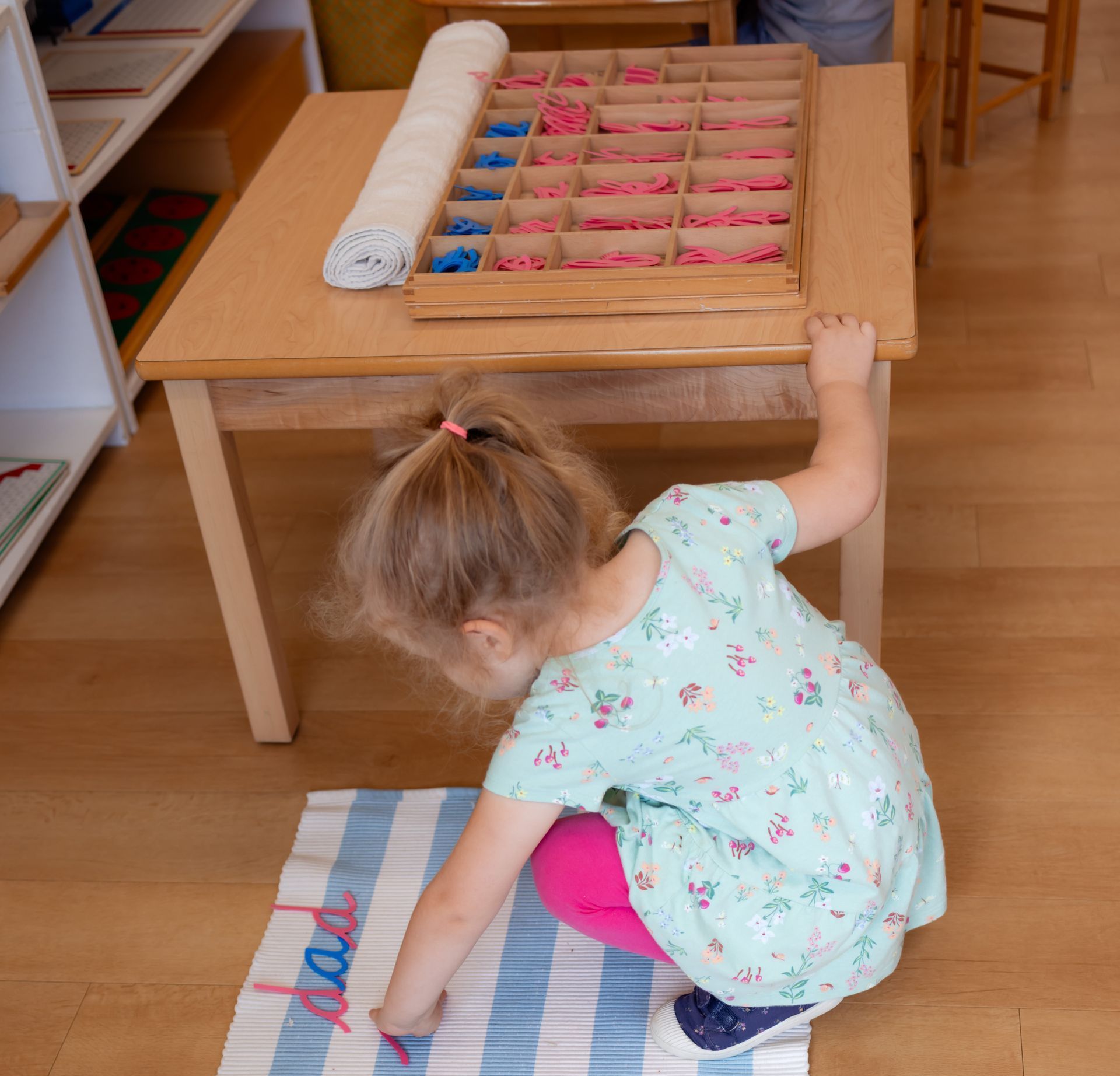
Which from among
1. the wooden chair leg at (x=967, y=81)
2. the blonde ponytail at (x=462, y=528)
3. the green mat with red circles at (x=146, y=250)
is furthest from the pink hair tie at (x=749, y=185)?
the wooden chair leg at (x=967, y=81)

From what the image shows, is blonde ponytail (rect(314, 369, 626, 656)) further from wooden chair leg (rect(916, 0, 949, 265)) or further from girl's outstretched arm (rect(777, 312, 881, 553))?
wooden chair leg (rect(916, 0, 949, 265))

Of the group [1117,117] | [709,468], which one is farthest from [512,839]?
[1117,117]

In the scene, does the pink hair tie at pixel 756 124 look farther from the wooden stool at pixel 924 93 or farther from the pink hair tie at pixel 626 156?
the wooden stool at pixel 924 93

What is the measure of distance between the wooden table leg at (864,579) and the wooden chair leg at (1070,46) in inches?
84.6

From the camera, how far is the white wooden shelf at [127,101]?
87.5 inches

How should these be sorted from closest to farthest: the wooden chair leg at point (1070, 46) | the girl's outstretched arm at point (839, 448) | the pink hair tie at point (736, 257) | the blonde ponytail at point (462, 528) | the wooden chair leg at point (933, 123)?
the blonde ponytail at point (462, 528), the girl's outstretched arm at point (839, 448), the pink hair tie at point (736, 257), the wooden chair leg at point (933, 123), the wooden chair leg at point (1070, 46)

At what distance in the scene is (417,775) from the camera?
5.49ft

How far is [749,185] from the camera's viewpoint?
1.43 meters

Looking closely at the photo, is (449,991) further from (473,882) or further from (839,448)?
(839,448)

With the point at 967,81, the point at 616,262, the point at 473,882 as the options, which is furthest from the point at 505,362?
the point at 967,81

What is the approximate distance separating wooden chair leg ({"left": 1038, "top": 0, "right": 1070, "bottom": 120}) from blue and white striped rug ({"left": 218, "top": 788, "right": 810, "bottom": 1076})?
2.39 meters

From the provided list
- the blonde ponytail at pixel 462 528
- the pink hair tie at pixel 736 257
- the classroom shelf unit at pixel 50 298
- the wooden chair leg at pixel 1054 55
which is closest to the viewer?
the blonde ponytail at pixel 462 528

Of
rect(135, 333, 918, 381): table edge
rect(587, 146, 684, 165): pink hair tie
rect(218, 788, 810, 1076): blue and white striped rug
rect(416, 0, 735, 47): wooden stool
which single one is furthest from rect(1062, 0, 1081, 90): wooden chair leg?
rect(218, 788, 810, 1076): blue and white striped rug

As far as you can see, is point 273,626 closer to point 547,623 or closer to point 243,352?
point 243,352
